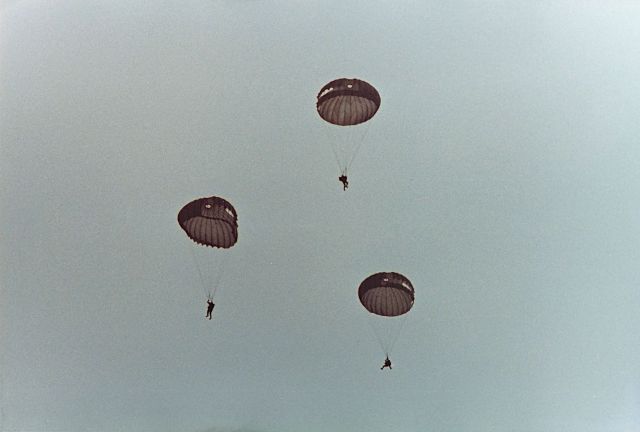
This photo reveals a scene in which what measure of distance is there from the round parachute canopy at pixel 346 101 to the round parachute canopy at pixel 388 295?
4.53 meters

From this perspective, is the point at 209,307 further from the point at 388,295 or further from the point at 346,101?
the point at 346,101

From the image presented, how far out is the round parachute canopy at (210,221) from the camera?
1672cm

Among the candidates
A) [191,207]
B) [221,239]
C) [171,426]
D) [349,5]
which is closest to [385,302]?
[221,239]

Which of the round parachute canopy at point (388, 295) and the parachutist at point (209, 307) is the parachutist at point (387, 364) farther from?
the parachutist at point (209, 307)

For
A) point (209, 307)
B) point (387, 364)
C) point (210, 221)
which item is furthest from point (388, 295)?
point (209, 307)

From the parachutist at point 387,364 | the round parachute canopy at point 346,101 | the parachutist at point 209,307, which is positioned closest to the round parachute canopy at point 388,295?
the parachutist at point 387,364

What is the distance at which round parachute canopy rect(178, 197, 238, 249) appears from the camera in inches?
658

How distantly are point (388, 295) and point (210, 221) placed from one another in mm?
5221

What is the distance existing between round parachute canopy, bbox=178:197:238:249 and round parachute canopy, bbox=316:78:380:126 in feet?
12.0

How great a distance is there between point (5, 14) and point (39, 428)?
535 inches

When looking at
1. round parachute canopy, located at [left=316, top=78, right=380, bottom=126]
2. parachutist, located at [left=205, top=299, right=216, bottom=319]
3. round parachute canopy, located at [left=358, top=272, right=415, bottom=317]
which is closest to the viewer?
round parachute canopy, located at [left=316, top=78, right=380, bottom=126]

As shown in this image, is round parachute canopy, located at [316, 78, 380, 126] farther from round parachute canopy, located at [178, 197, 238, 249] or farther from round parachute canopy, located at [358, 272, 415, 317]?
round parachute canopy, located at [358, 272, 415, 317]

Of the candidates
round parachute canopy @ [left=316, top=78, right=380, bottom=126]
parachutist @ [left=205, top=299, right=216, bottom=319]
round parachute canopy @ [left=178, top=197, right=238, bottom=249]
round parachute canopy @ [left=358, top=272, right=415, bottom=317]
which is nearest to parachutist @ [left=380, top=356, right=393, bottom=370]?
round parachute canopy @ [left=358, top=272, right=415, bottom=317]

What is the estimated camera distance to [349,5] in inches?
678
